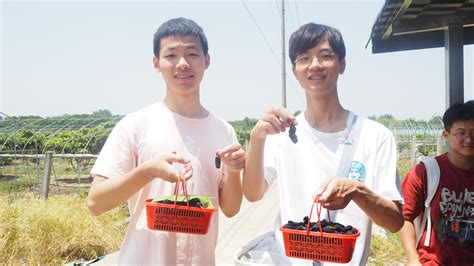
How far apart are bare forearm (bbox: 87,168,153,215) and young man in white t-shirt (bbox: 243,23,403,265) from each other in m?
0.48

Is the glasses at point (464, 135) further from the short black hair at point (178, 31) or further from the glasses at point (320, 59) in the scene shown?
the short black hair at point (178, 31)

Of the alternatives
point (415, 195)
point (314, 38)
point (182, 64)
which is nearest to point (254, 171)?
point (182, 64)

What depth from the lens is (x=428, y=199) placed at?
95.1 inches

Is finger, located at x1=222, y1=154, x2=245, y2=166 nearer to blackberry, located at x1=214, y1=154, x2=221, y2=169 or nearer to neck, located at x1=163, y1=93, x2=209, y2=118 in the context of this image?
blackberry, located at x1=214, y1=154, x2=221, y2=169

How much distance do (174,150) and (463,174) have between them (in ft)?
5.39

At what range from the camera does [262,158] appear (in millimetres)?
1893

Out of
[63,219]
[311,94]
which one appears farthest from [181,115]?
[63,219]

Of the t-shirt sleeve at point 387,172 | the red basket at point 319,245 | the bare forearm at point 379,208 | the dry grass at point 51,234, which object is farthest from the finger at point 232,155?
the dry grass at point 51,234

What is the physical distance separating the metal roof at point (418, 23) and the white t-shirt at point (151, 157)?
231 centimetres

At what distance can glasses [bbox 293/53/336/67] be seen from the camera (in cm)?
196

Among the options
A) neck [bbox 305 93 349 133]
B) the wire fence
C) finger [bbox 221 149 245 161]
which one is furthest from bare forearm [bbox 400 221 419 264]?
the wire fence

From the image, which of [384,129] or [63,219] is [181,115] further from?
[63,219]

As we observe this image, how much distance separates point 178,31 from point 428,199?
1619mm

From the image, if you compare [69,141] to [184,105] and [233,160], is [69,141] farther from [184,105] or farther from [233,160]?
[233,160]
